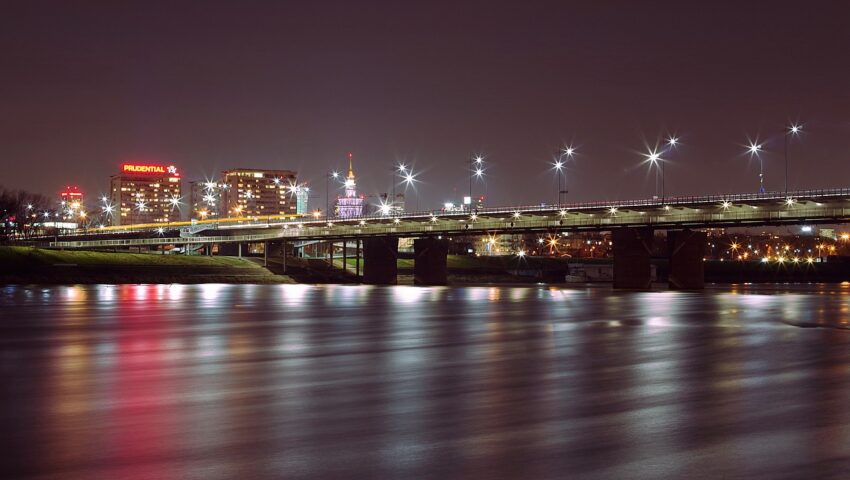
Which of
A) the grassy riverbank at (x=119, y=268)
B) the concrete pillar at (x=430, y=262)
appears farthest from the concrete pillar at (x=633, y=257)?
the grassy riverbank at (x=119, y=268)

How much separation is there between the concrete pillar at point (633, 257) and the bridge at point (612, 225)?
0.41ft

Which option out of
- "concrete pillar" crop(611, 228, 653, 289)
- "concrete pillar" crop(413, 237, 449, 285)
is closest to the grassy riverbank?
"concrete pillar" crop(413, 237, 449, 285)

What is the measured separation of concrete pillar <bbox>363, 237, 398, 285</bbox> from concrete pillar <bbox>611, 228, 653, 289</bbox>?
4215 centimetres

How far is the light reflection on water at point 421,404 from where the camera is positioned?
1202 cm

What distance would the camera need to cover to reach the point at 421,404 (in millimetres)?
16453

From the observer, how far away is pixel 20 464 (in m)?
11.7

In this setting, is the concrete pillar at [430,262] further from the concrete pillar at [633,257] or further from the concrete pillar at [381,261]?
the concrete pillar at [633,257]

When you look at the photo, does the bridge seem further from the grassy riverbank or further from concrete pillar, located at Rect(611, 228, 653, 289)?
the grassy riverbank

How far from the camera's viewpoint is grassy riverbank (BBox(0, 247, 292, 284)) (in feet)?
363

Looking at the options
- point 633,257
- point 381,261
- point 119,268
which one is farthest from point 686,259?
point 119,268

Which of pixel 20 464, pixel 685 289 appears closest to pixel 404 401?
pixel 20 464

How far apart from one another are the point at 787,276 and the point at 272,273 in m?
104

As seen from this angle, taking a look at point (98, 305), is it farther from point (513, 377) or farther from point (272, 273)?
point (272, 273)

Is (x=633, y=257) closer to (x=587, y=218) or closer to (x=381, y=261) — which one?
(x=587, y=218)
